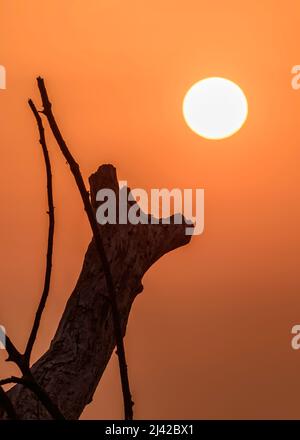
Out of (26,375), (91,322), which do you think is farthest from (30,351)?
(91,322)

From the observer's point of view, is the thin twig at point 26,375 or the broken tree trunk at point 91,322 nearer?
the thin twig at point 26,375

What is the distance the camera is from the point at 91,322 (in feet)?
10.3

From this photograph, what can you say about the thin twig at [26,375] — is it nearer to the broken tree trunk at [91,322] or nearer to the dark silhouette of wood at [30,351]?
the dark silhouette of wood at [30,351]

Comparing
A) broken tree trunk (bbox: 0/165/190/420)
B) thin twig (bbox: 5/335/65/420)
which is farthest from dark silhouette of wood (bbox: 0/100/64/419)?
broken tree trunk (bbox: 0/165/190/420)

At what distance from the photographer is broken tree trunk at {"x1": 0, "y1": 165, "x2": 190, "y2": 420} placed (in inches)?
114

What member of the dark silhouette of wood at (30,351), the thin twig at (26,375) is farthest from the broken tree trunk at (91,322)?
the thin twig at (26,375)

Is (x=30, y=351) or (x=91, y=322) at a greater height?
(x=91, y=322)

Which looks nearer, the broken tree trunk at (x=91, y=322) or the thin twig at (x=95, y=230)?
the thin twig at (x=95, y=230)

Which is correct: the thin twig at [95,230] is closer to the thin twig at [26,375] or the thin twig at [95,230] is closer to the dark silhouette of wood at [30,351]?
the dark silhouette of wood at [30,351]

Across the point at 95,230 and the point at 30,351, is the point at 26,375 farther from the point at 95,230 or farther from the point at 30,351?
the point at 95,230

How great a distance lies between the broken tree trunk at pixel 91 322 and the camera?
2.90 meters

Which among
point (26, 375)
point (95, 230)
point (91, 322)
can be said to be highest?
point (95, 230)
